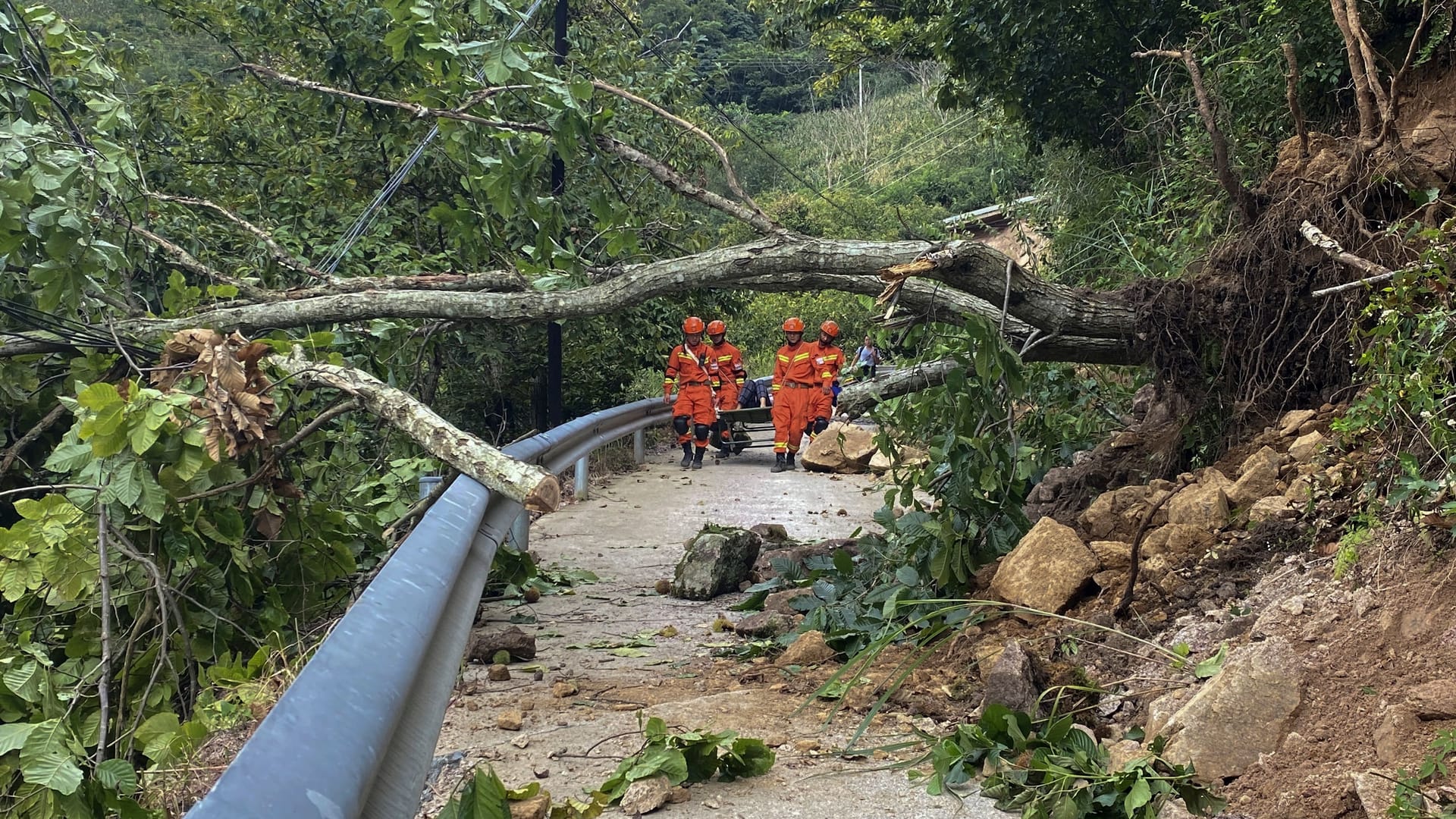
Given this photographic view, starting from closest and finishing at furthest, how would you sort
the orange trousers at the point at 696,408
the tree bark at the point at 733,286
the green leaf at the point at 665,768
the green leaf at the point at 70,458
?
the green leaf at the point at 665,768 < the green leaf at the point at 70,458 < the tree bark at the point at 733,286 < the orange trousers at the point at 696,408

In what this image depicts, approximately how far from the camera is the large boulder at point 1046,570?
14.7 ft

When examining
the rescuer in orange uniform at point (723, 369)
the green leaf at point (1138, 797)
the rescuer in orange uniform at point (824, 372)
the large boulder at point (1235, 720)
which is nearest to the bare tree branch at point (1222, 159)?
the large boulder at point (1235, 720)

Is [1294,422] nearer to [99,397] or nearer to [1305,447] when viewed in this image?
[1305,447]

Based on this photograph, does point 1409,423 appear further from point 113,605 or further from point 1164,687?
point 113,605

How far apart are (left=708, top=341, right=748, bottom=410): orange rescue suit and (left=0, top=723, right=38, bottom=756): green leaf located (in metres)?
10.9

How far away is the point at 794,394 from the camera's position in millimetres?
13594

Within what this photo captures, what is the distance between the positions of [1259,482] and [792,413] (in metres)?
8.87

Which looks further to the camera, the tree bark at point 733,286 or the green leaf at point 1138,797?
the tree bark at point 733,286

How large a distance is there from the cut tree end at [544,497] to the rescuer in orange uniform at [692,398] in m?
9.35

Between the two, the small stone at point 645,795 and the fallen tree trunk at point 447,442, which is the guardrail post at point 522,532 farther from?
the small stone at point 645,795

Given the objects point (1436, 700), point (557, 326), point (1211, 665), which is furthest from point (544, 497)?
point (557, 326)

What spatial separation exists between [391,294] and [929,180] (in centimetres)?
3897

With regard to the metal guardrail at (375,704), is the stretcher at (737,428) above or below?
below

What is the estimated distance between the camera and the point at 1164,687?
3473 millimetres
